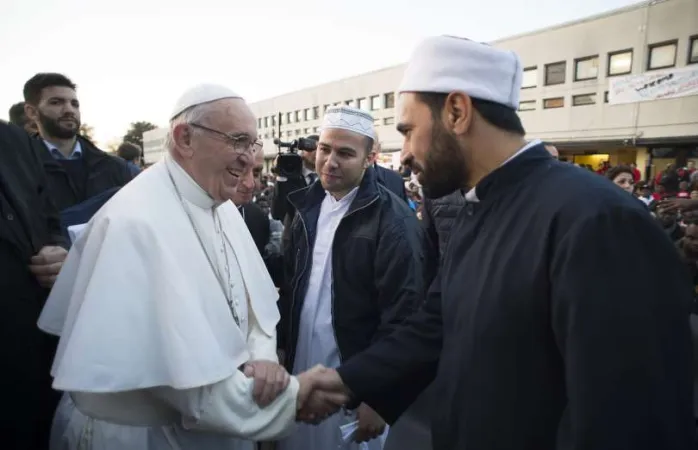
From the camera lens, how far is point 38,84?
4621mm

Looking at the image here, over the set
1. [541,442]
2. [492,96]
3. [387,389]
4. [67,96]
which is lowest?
[387,389]

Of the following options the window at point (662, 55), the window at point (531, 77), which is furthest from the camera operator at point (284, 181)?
the window at point (531, 77)

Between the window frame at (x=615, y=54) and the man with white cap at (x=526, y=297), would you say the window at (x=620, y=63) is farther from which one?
the man with white cap at (x=526, y=297)

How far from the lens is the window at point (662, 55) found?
73.2 ft

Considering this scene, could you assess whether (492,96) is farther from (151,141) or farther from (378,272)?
(151,141)

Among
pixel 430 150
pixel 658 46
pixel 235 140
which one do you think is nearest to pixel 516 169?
pixel 430 150

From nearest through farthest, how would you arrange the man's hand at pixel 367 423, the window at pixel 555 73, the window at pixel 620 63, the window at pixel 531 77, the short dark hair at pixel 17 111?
the man's hand at pixel 367 423
the short dark hair at pixel 17 111
the window at pixel 620 63
the window at pixel 555 73
the window at pixel 531 77

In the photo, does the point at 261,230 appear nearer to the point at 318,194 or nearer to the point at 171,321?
the point at 318,194

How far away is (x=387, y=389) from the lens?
2082 millimetres

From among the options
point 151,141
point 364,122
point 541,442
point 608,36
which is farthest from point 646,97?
point 151,141

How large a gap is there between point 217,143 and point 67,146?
10.6 ft

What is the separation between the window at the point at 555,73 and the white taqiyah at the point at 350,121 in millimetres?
27147

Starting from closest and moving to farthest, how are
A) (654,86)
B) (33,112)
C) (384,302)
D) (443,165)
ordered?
(443,165)
(384,302)
(33,112)
(654,86)

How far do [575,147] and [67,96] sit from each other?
2716 cm
